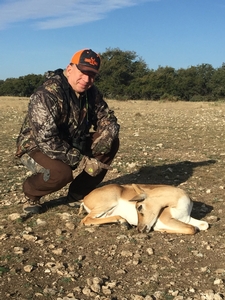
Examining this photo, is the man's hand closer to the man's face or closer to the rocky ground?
the rocky ground

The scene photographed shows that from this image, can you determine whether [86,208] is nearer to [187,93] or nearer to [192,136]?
[192,136]

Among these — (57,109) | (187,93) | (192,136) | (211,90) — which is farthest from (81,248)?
(211,90)

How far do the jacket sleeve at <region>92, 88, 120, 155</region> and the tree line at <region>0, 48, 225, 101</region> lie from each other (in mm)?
33250

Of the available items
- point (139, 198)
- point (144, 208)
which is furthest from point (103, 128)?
point (144, 208)

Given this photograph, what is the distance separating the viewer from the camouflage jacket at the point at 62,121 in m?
5.10

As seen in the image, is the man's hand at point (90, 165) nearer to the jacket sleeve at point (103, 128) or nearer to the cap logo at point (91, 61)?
the jacket sleeve at point (103, 128)

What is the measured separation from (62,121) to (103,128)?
2.34 ft

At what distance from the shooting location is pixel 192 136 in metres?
12.1

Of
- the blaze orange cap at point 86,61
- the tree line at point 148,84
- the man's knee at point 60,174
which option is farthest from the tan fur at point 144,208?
the tree line at point 148,84

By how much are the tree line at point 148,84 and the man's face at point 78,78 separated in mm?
33876

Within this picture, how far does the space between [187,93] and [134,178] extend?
41.7 meters

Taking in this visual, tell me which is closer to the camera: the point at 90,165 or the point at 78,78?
the point at 78,78

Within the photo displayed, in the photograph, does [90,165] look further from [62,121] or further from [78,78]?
[78,78]

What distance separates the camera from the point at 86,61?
5.11 m
